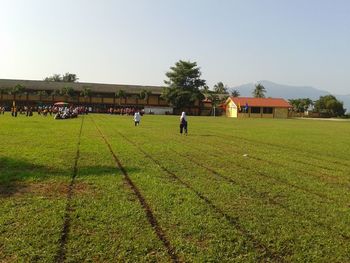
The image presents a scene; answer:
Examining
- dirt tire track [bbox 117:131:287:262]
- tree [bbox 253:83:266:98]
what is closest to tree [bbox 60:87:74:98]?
tree [bbox 253:83:266:98]

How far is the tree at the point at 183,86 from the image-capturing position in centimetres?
8994

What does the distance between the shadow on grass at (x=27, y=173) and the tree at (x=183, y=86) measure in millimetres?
78444

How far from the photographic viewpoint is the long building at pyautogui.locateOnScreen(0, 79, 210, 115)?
290ft

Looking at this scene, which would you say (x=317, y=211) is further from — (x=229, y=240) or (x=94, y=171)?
(x=94, y=171)

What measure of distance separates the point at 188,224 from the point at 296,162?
27.1ft

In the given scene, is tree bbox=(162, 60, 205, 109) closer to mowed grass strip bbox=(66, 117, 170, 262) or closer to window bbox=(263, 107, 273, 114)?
window bbox=(263, 107, 273, 114)

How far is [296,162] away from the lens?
1365 centimetres

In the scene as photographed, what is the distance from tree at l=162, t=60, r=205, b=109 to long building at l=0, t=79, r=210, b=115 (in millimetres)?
3227

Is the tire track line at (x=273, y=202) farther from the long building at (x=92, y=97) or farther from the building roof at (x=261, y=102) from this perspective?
the long building at (x=92, y=97)

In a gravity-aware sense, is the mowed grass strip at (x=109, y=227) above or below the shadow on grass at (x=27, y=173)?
below

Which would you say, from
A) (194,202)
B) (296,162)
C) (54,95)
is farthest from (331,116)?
(194,202)

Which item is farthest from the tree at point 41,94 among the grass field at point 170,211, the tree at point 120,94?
the grass field at point 170,211

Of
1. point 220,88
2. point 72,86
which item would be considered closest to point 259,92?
point 220,88

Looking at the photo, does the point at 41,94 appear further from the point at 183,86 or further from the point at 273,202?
the point at 273,202
